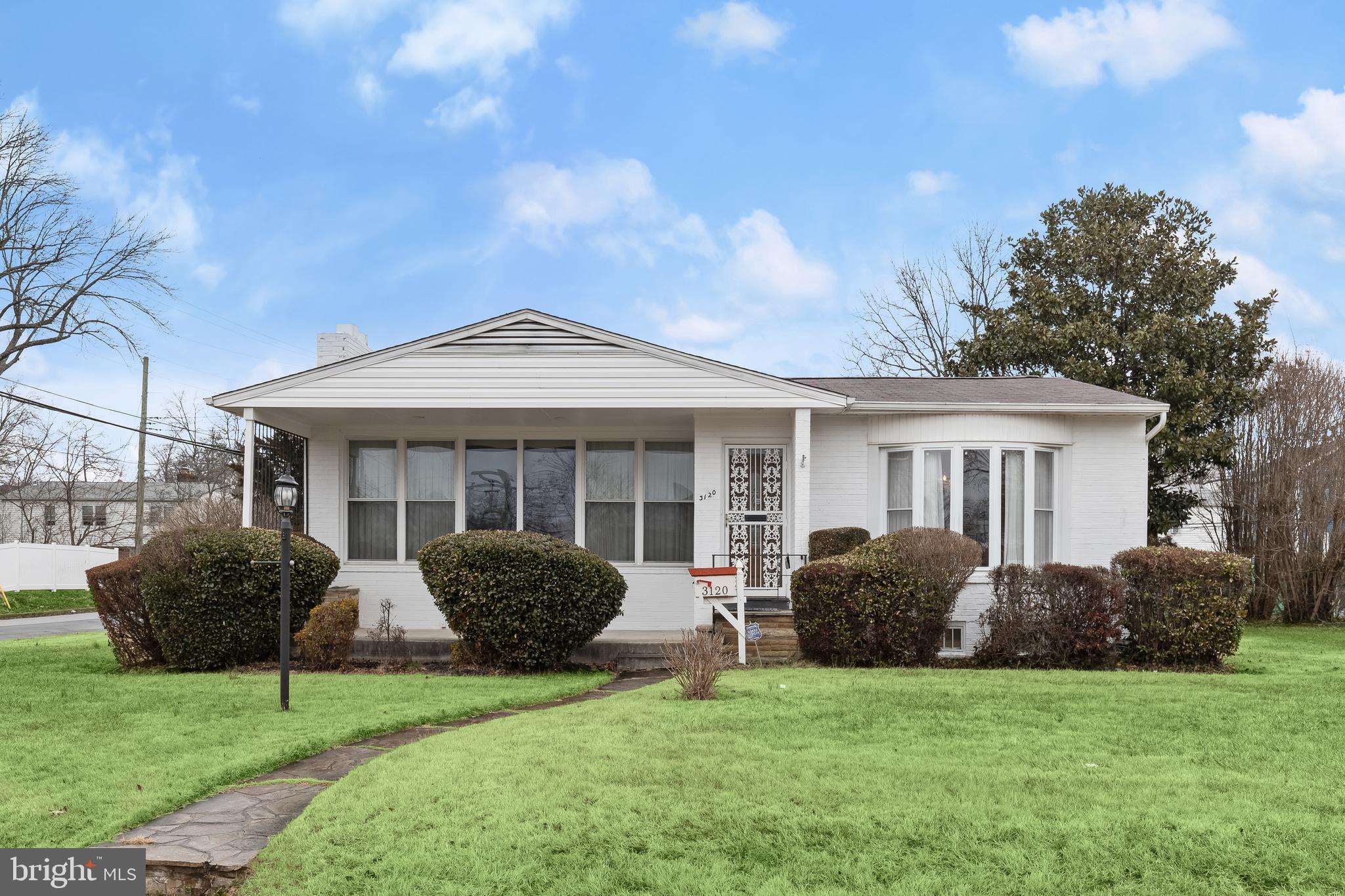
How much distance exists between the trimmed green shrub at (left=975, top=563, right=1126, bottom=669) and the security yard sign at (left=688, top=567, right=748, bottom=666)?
2739 millimetres

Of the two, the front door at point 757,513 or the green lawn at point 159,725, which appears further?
the front door at point 757,513

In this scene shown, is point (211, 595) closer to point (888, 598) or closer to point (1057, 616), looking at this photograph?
point (888, 598)

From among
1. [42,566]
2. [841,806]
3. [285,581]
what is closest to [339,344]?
[285,581]

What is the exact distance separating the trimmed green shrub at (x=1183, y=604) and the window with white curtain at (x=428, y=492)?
8836 millimetres

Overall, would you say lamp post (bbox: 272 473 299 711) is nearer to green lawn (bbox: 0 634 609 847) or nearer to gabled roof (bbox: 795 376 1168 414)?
green lawn (bbox: 0 634 609 847)

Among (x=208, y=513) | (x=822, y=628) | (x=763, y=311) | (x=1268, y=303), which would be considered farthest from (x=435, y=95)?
(x=1268, y=303)

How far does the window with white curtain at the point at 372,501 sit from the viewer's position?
14.5 m

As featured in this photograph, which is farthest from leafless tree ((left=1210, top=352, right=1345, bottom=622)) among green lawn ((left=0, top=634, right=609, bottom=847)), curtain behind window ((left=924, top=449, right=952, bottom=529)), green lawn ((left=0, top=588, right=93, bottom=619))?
green lawn ((left=0, top=588, right=93, bottom=619))

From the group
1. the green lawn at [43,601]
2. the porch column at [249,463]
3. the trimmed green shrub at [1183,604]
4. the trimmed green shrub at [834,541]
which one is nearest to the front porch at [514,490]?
the porch column at [249,463]

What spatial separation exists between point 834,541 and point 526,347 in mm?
4612

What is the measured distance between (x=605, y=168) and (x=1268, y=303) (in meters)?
14.2

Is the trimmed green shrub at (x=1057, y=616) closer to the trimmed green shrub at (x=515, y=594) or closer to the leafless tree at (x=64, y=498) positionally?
the trimmed green shrub at (x=515, y=594)

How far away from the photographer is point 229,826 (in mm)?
5133

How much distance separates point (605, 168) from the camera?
20.8 meters
